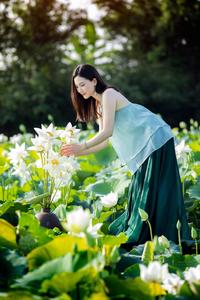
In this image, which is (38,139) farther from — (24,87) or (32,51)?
(32,51)

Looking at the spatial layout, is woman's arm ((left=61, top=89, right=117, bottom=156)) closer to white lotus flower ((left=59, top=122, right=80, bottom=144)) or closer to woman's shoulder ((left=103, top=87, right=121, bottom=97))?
woman's shoulder ((left=103, top=87, right=121, bottom=97))

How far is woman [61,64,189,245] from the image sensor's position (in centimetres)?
345

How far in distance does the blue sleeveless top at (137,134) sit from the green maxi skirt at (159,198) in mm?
38

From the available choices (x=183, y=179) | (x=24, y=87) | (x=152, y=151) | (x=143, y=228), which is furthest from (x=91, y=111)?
(x=24, y=87)

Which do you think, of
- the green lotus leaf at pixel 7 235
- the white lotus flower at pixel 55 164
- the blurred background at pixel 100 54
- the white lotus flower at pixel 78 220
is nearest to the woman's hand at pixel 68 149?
the white lotus flower at pixel 55 164

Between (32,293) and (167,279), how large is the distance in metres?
0.45

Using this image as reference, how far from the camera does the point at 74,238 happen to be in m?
2.07

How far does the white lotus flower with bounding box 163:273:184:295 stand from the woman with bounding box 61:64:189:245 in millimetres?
1318

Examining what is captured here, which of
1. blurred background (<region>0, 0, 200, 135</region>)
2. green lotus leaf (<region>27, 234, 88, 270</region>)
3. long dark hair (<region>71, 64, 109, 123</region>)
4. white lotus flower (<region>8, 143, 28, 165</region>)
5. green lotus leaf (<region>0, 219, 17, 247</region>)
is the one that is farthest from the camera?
blurred background (<region>0, 0, 200, 135</region>)

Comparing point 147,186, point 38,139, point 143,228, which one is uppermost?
point 38,139

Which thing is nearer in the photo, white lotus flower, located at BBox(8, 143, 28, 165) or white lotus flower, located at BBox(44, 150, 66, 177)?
white lotus flower, located at BBox(44, 150, 66, 177)

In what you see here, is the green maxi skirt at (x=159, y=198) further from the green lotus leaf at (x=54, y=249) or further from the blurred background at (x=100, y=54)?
the blurred background at (x=100, y=54)

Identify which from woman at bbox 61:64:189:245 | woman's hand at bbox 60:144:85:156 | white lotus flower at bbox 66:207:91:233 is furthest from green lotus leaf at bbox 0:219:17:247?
woman at bbox 61:64:189:245

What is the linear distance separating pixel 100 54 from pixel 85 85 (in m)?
16.2
